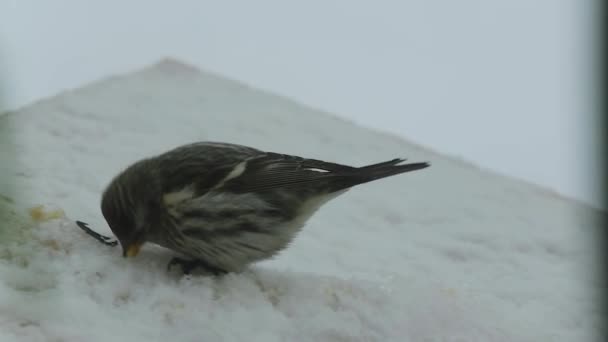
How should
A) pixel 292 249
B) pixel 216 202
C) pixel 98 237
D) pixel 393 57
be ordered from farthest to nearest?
pixel 393 57, pixel 292 249, pixel 98 237, pixel 216 202

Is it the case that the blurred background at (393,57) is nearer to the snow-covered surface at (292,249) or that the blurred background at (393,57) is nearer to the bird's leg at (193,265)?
the snow-covered surface at (292,249)

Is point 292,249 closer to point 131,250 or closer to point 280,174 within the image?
point 280,174

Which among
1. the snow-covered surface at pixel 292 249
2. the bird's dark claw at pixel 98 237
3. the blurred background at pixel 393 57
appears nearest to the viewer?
the snow-covered surface at pixel 292 249

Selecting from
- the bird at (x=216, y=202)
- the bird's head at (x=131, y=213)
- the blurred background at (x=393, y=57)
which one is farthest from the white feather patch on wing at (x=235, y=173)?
the blurred background at (x=393, y=57)

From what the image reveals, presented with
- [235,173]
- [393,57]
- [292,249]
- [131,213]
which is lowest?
[292,249]

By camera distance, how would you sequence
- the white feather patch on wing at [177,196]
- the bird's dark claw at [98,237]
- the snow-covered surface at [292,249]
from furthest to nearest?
the bird's dark claw at [98,237]
the white feather patch on wing at [177,196]
the snow-covered surface at [292,249]

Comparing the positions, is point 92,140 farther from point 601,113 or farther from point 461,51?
point 601,113

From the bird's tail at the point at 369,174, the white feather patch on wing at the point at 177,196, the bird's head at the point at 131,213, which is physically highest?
the bird's tail at the point at 369,174

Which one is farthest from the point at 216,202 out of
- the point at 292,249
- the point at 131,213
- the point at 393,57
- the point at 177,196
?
the point at 393,57
